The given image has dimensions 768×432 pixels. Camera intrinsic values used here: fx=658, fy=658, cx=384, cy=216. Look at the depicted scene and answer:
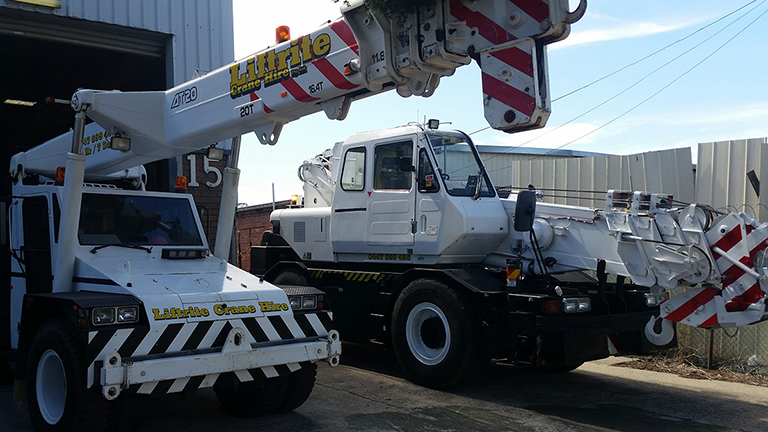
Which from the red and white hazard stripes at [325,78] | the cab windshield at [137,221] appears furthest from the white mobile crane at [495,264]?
the red and white hazard stripes at [325,78]

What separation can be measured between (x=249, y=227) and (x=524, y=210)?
435 inches

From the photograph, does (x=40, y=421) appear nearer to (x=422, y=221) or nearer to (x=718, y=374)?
(x=422, y=221)

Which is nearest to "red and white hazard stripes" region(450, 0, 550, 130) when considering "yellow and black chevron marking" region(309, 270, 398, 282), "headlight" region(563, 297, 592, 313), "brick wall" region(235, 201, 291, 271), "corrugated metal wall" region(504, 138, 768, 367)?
"headlight" region(563, 297, 592, 313)

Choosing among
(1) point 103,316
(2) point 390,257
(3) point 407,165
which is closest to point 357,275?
(2) point 390,257

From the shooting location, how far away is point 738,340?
26.9ft

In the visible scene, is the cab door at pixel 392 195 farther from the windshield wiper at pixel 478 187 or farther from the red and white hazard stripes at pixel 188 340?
the red and white hazard stripes at pixel 188 340

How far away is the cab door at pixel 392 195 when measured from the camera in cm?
785

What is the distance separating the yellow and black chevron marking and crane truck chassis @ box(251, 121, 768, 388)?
2 centimetres

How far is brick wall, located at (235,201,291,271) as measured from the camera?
1595 centimetres

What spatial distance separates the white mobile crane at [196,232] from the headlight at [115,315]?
1 centimetres

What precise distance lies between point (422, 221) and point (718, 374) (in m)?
4.07

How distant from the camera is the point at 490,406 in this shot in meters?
6.52

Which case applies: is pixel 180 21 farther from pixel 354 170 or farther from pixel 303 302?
pixel 303 302

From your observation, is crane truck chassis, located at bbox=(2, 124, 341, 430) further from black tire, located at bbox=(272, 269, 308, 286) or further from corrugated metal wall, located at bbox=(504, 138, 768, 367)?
corrugated metal wall, located at bbox=(504, 138, 768, 367)
